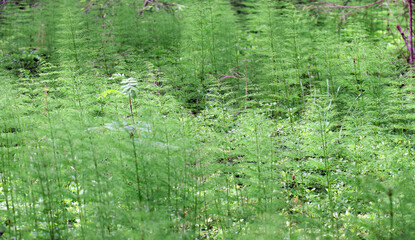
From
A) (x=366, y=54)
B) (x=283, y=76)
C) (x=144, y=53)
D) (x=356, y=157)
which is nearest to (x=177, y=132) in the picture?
(x=356, y=157)

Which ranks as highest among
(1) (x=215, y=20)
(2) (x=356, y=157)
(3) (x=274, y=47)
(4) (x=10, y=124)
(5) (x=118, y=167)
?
(1) (x=215, y=20)

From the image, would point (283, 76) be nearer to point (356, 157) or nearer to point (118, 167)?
point (356, 157)

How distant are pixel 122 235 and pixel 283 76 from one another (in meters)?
3.32

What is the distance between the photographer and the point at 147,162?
6.16 ft

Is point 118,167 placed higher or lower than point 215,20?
lower

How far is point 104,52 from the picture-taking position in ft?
18.1

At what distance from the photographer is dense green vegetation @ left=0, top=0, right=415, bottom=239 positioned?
1.84m

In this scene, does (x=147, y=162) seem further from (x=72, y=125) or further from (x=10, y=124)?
(x=10, y=124)

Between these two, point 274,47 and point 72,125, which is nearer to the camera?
point 72,125

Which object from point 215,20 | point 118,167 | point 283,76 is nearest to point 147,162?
point 118,167

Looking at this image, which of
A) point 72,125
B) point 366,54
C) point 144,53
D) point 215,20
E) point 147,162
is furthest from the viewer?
point 144,53

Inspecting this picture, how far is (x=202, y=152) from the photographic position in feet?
7.32

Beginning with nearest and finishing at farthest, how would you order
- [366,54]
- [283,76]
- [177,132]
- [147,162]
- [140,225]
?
[140,225] < [147,162] < [177,132] < [366,54] < [283,76]

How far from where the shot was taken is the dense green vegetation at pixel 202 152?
72.6 inches
